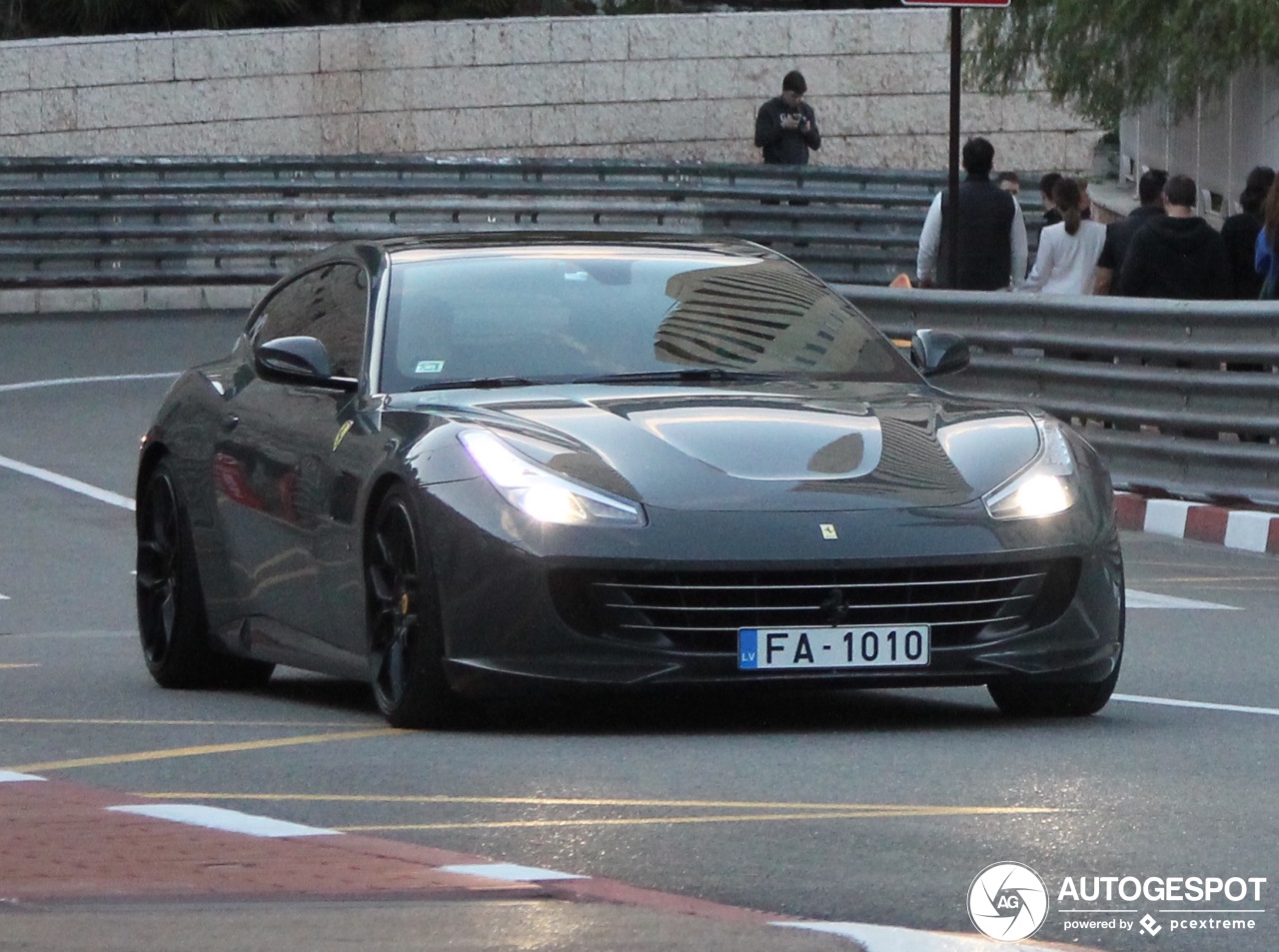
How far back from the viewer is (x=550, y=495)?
7.36 metres

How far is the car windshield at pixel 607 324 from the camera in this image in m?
8.35

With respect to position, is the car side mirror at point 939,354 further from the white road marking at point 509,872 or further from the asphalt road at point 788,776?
the white road marking at point 509,872

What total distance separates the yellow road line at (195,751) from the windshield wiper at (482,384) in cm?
100

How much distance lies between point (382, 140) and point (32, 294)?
5471 mm

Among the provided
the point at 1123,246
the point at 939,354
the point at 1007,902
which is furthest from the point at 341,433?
the point at 1123,246

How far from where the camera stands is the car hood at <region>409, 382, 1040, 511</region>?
739 centimetres

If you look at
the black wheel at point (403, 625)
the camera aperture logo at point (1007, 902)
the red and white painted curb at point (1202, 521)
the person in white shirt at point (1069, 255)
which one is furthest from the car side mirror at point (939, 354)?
the person in white shirt at point (1069, 255)

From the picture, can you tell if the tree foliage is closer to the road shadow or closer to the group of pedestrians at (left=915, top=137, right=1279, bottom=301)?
the group of pedestrians at (left=915, top=137, right=1279, bottom=301)

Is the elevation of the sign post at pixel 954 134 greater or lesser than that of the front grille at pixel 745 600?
greater

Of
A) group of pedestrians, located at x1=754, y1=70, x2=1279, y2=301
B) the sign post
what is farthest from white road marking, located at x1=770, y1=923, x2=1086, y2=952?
the sign post

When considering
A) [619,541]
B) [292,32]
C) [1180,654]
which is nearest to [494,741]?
[619,541]

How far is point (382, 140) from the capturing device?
32281 millimetres

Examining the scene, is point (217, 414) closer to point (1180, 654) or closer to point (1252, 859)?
point (1180, 654)

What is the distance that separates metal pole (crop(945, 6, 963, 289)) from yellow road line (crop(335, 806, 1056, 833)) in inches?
415
